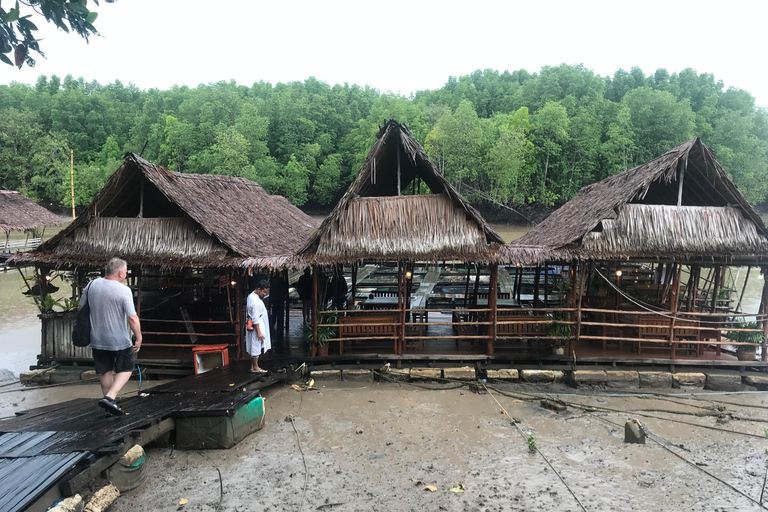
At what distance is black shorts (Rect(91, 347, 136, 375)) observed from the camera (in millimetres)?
5273

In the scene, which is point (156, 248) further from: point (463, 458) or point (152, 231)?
point (463, 458)

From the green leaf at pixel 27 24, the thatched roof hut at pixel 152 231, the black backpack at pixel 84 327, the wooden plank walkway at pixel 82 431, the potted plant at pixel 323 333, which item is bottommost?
the wooden plank walkway at pixel 82 431

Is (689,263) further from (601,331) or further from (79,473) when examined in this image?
(79,473)

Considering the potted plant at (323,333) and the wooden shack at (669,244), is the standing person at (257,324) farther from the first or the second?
the wooden shack at (669,244)

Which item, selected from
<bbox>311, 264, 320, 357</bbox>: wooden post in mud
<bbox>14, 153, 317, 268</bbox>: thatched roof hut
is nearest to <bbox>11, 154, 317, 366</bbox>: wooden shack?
<bbox>14, 153, 317, 268</bbox>: thatched roof hut

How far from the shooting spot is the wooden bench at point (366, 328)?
9664mm

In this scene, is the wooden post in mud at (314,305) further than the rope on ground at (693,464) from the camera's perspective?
Yes

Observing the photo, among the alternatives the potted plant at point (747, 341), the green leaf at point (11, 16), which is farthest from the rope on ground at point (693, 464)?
the green leaf at point (11, 16)

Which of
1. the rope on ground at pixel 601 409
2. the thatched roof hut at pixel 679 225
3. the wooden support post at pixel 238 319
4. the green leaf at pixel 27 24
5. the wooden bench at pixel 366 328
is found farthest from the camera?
the wooden bench at pixel 366 328

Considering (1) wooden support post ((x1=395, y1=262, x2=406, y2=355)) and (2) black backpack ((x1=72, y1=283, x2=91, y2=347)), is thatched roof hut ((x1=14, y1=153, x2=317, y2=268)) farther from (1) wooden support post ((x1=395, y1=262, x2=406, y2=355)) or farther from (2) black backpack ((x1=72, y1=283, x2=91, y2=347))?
(2) black backpack ((x1=72, y1=283, x2=91, y2=347))

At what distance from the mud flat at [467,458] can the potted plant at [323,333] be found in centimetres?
117

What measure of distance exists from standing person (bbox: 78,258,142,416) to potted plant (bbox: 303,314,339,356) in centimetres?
456

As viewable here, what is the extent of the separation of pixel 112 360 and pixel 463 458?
4873mm

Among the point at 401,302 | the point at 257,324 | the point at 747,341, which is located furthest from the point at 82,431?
the point at 747,341
